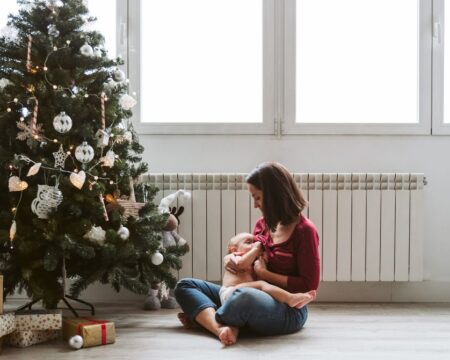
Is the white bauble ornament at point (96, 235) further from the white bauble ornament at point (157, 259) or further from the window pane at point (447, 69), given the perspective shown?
the window pane at point (447, 69)

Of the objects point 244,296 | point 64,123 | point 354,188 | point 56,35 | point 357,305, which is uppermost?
point 56,35

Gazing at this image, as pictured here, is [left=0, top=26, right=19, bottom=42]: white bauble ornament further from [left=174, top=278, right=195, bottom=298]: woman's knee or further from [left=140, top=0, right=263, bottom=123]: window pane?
[left=174, top=278, right=195, bottom=298]: woman's knee

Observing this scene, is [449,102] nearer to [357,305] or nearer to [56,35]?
[357,305]

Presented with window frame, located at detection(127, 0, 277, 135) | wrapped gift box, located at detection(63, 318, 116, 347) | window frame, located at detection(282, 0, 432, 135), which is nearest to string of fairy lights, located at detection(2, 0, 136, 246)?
wrapped gift box, located at detection(63, 318, 116, 347)

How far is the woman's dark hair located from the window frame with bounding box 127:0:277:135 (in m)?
0.92

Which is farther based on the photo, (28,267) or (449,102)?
(449,102)

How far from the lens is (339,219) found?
3.51 meters

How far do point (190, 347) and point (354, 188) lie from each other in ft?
4.52

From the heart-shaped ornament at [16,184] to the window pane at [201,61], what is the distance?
111 centimetres

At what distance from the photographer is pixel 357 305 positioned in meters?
→ 3.53

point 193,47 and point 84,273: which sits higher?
point 193,47

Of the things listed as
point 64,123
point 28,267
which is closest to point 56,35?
point 64,123

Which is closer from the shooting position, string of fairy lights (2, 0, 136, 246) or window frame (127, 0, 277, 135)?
string of fairy lights (2, 0, 136, 246)

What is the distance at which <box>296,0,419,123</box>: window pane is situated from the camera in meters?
3.71
